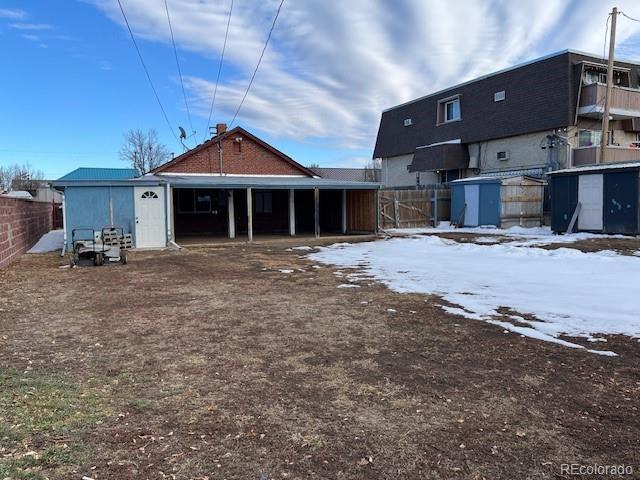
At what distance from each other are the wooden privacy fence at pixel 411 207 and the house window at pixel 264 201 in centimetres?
586

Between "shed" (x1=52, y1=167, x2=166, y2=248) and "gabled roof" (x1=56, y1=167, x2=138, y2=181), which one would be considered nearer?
"shed" (x1=52, y1=167, x2=166, y2=248)

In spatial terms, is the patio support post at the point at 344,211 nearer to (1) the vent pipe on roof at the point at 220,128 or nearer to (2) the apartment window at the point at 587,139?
(1) the vent pipe on roof at the point at 220,128

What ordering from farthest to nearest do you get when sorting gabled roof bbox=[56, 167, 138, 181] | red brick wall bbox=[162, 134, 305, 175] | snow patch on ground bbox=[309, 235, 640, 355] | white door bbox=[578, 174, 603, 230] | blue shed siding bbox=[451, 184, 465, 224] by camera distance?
gabled roof bbox=[56, 167, 138, 181] → blue shed siding bbox=[451, 184, 465, 224] → red brick wall bbox=[162, 134, 305, 175] → white door bbox=[578, 174, 603, 230] → snow patch on ground bbox=[309, 235, 640, 355]

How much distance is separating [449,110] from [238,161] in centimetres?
1493

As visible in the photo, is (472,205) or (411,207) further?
(411,207)

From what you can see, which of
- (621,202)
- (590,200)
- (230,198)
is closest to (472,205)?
(590,200)

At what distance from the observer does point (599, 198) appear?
→ 1778 centimetres

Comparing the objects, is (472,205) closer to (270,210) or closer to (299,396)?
(270,210)

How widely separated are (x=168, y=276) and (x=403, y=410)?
8.08 metres

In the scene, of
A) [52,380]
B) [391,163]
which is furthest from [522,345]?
[391,163]

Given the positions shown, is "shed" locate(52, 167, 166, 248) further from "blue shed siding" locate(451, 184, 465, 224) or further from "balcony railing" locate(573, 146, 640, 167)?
"balcony railing" locate(573, 146, 640, 167)

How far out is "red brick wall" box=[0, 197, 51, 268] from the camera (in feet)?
41.0

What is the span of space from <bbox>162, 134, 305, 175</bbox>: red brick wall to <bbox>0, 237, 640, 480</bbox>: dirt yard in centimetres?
1784

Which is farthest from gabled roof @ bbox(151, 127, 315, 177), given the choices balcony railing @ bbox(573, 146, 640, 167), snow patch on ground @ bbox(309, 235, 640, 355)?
balcony railing @ bbox(573, 146, 640, 167)
